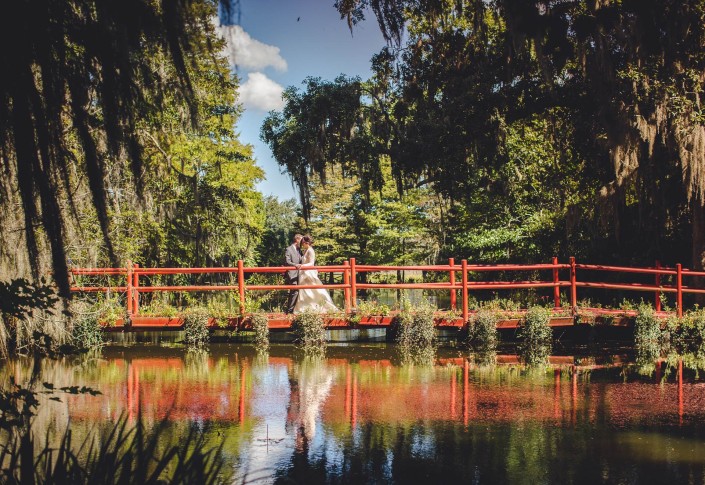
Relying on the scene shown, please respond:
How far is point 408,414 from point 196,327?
7.39 metres

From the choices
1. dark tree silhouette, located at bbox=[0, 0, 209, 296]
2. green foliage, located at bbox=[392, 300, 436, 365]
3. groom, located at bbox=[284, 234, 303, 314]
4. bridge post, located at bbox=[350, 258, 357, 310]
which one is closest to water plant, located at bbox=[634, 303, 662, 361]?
green foliage, located at bbox=[392, 300, 436, 365]

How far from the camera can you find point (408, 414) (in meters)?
8.08

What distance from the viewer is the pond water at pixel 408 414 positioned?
235 inches

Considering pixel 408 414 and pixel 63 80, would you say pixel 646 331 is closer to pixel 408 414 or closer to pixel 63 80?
pixel 408 414

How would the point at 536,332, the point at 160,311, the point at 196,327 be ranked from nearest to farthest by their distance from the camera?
the point at 536,332 < the point at 196,327 < the point at 160,311

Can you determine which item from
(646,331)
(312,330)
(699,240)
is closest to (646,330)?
(646,331)

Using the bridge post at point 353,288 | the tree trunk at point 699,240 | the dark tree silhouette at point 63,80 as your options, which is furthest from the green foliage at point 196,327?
the dark tree silhouette at point 63,80

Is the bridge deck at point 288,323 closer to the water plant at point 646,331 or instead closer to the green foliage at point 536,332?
the green foliage at point 536,332

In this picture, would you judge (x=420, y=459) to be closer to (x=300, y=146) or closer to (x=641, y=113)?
(x=641, y=113)

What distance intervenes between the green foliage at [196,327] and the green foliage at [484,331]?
→ 541 cm

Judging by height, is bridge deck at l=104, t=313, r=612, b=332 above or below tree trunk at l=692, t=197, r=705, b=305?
below

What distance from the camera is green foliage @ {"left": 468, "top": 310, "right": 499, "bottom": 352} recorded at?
13805 mm

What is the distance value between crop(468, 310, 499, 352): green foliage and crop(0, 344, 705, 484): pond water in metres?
0.97

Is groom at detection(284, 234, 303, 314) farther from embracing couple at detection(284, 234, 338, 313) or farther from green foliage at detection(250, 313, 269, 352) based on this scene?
green foliage at detection(250, 313, 269, 352)
